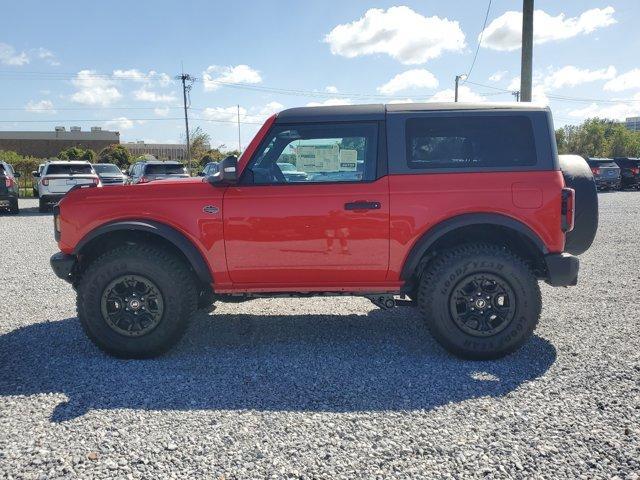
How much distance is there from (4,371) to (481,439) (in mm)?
3471

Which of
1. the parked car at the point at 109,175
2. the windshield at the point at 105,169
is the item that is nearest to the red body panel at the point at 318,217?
the parked car at the point at 109,175

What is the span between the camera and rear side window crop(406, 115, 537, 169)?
13.0ft

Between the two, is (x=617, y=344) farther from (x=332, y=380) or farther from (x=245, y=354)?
(x=245, y=354)

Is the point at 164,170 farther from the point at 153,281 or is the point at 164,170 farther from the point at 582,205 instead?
the point at 582,205

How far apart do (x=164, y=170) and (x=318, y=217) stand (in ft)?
44.1

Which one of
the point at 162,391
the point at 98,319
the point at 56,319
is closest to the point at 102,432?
the point at 162,391

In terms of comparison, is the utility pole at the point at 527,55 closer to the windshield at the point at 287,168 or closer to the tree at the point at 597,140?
the windshield at the point at 287,168

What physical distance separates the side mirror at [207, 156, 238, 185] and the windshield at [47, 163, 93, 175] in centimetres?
1360

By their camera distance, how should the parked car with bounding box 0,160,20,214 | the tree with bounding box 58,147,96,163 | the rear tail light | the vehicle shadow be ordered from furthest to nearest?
the tree with bounding box 58,147,96,163
the parked car with bounding box 0,160,20,214
the rear tail light
the vehicle shadow

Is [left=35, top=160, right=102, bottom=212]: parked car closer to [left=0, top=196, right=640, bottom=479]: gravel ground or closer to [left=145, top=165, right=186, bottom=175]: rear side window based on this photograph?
[left=145, top=165, right=186, bottom=175]: rear side window

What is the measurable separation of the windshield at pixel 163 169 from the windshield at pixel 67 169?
5.87 ft

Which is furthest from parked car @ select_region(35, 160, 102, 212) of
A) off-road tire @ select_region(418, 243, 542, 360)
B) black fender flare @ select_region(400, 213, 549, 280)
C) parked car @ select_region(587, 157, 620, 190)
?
parked car @ select_region(587, 157, 620, 190)

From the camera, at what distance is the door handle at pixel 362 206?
3.91 metres

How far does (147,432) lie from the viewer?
9.62 feet
